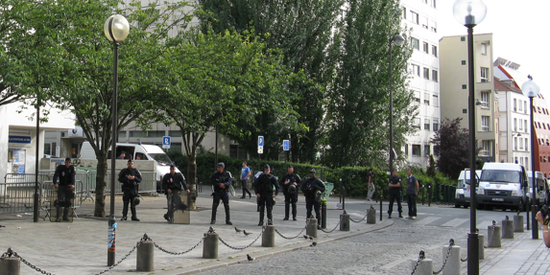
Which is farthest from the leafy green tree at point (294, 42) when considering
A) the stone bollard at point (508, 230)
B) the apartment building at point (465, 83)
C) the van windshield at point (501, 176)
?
the apartment building at point (465, 83)

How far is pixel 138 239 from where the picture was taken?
1198 centimetres

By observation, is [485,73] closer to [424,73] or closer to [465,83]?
[465,83]

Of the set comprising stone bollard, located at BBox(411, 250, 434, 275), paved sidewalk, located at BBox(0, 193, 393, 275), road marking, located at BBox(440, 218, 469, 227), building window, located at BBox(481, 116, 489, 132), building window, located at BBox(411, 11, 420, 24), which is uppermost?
building window, located at BBox(411, 11, 420, 24)

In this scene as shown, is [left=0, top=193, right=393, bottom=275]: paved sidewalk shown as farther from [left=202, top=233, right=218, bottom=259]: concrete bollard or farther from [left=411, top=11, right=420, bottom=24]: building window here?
[left=411, top=11, right=420, bottom=24]: building window

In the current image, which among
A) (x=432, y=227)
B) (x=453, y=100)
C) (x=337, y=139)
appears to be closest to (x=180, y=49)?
(x=432, y=227)

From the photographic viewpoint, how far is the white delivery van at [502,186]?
26422mm

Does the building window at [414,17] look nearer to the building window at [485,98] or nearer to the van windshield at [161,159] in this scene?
the building window at [485,98]

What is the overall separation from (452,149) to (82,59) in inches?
1666

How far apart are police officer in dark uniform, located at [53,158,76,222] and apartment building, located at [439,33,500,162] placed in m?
55.5

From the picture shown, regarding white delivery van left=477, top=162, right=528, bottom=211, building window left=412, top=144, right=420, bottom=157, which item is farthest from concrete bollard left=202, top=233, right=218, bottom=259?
building window left=412, top=144, right=420, bottom=157

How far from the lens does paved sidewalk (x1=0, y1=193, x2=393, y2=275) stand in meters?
9.02

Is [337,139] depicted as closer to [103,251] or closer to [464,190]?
[464,190]

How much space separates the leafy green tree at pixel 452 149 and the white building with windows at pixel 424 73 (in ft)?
13.0

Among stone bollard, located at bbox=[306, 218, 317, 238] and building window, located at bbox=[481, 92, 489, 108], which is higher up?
building window, located at bbox=[481, 92, 489, 108]
